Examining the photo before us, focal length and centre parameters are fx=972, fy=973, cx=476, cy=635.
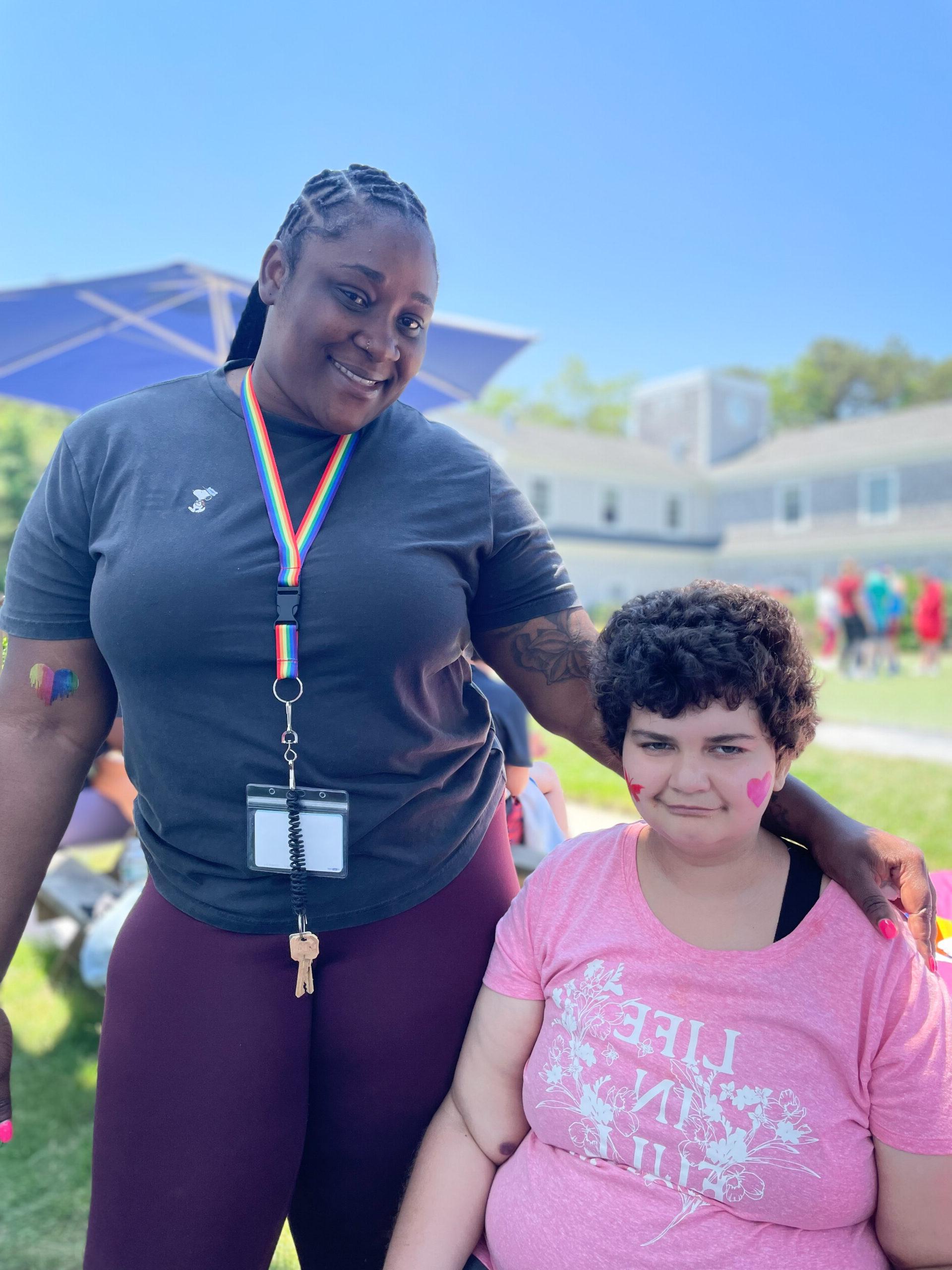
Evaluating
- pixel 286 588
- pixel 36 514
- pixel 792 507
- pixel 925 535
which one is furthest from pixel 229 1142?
pixel 792 507

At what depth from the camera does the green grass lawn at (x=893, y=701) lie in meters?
10.6

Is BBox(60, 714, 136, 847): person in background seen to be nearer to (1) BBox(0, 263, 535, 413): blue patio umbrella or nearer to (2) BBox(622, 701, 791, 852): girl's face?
(1) BBox(0, 263, 535, 413): blue patio umbrella

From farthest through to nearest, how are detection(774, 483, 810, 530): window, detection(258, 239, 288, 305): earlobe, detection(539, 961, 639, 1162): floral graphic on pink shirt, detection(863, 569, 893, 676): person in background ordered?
1. detection(774, 483, 810, 530): window
2. detection(863, 569, 893, 676): person in background
3. detection(258, 239, 288, 305): earlobe
4. detection(539, 961, 639, 1162): floral graphic on pink shirt

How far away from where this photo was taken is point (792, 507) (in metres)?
33.4

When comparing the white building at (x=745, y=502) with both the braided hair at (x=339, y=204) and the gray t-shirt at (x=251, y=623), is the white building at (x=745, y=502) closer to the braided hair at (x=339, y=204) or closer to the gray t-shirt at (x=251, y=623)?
the braided hair at (x=339, y=204)

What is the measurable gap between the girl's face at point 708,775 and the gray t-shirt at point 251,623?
0.31 metres

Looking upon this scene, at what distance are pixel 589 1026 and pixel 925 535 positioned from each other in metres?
31.6

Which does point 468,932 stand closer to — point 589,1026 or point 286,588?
point 589,1026

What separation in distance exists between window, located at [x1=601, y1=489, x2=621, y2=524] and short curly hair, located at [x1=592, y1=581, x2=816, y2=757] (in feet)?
108

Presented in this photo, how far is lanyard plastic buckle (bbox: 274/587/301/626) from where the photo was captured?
141 cm

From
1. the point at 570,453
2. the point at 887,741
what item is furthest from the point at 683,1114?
the point at 570,453

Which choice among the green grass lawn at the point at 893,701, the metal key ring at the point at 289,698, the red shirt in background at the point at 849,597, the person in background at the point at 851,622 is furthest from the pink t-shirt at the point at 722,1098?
the red shirt in background at the point at 849,597

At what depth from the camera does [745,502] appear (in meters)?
34.9

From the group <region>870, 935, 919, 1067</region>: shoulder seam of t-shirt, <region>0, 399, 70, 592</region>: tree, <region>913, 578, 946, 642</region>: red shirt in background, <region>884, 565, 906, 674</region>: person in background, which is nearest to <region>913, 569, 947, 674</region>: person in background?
<region>913, 578, 946, 642</region>: red shirt in background
